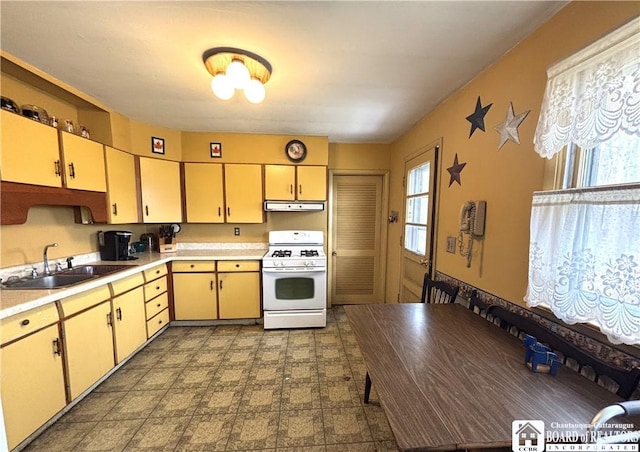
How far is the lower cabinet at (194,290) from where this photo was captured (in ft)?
9.80

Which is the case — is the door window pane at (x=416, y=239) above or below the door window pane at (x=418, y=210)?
below

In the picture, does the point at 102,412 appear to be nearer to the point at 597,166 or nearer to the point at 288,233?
the point at 288,233

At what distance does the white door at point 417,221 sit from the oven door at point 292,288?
1014 millimetres

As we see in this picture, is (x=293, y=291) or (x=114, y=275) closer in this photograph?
(x=114, y=275)

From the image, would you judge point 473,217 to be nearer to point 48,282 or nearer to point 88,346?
point 88,346

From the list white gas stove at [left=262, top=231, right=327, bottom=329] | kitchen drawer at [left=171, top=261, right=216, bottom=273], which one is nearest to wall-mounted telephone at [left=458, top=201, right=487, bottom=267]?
white gas stove at [left=262, top=231, right=327, bottom=329]

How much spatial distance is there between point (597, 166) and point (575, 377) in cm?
88

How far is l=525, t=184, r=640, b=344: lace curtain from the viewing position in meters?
0.83

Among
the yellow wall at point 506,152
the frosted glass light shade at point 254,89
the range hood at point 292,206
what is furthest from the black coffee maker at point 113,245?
the yellow wall at point 506,152

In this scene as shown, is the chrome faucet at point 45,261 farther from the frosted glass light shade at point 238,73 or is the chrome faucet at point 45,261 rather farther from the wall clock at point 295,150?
the wall clock at point 295,150

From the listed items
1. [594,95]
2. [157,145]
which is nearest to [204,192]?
[157,145]

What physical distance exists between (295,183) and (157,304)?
2.15 metres

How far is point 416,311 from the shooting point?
5.59 ft

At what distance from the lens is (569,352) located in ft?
3.46
